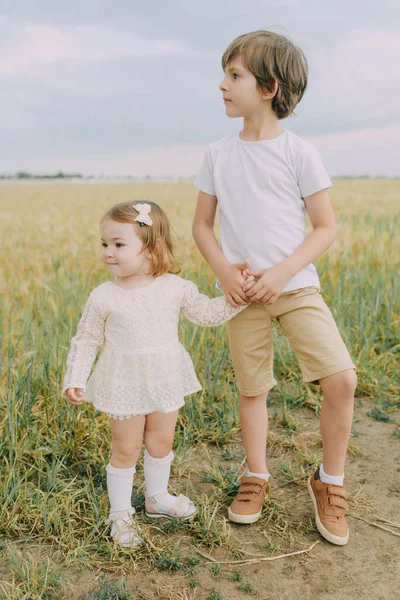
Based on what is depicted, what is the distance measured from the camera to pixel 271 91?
232 centimetres

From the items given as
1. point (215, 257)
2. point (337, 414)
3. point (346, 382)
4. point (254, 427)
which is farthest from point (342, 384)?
point (215, 257)

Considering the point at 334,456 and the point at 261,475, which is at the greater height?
the point at 334,456

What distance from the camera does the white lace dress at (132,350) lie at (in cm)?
224

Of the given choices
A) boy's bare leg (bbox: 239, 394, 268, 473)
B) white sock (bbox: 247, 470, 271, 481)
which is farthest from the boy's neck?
white sock (bbox: 247, 470, 271, 481)

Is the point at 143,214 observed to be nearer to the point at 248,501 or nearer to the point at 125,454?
the point at 125,454

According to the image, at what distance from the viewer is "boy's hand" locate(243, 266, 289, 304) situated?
2268 mm

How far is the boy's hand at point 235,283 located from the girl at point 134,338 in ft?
0.09

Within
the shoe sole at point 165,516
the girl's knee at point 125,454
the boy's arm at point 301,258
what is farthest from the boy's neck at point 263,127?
the shoe sole at point 165,516

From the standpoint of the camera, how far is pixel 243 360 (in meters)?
2.52

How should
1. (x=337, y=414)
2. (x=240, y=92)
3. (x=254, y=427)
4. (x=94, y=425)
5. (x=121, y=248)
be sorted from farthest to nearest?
(x=94, y=425), (x=254, y=427), (x=337, y=414), (x=240, y=92), (x=121, y=248)

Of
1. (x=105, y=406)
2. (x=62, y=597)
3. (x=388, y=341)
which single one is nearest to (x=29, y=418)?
(x=105, y=406)

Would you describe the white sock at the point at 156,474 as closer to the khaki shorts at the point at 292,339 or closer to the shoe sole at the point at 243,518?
the shoe sole at the point at 243,518

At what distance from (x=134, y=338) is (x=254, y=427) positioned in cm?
66

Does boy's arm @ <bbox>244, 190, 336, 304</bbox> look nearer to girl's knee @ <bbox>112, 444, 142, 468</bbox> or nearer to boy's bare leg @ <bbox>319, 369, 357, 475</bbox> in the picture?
boy's bare leg @ <bbox>319, 369, 357, 475</bbox>
